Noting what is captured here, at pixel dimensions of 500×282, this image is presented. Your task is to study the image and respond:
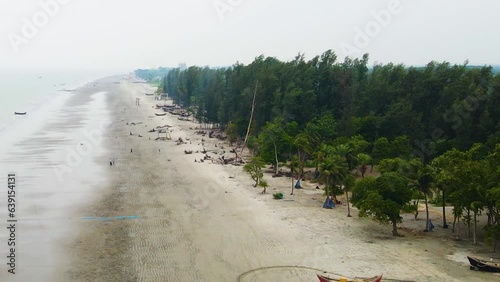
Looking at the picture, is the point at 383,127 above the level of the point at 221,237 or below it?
above

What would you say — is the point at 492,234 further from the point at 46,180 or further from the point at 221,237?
the point at 46,180

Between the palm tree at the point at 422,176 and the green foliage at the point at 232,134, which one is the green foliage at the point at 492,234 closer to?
the palm tree at the point at 422,176

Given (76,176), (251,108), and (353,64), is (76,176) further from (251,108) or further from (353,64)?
(353,64)

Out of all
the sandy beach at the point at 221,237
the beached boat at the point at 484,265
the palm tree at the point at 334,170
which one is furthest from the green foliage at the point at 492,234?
the palm tree at the point at 334,170

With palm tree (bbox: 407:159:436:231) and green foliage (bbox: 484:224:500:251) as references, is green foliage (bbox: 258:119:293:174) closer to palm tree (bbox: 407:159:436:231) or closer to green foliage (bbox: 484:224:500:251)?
palm tree (bbox: 407:159:436:231)

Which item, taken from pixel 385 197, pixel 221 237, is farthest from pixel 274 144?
pixel 385 197

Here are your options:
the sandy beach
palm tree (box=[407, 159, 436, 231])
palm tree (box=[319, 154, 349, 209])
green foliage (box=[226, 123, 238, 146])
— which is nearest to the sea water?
the sandy beach
